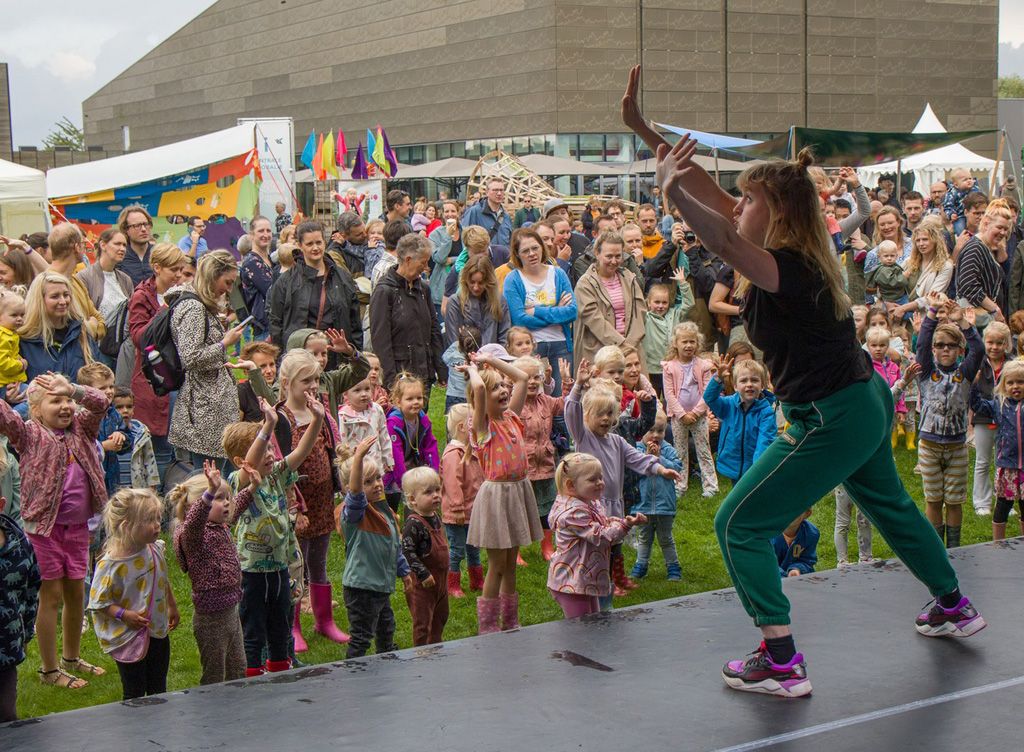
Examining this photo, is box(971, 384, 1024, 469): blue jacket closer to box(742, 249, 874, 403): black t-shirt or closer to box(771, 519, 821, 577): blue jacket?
box(771, 519, 821, 577): blue jacket

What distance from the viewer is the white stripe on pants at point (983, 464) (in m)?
8.53

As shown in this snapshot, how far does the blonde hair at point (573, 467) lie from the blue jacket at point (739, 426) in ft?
6.60

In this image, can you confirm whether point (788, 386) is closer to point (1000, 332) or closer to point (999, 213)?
point (1000, 332)

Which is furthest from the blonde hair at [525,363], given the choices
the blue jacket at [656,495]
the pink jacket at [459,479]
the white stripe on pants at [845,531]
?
the white stripe on pants at [845,531]

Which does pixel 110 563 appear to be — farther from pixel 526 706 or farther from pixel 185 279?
pixel 185 279

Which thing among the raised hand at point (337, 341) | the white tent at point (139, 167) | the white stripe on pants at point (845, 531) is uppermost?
the white tent at point (139, 167)

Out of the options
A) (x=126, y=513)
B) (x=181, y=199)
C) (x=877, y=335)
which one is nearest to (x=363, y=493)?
(x=126, y=513)

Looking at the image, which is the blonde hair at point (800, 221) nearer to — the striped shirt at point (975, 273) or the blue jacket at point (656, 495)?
the blue jacket at point (656, 495)

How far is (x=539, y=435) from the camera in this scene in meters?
7.86

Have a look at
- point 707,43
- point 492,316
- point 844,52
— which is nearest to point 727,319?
point 492,316

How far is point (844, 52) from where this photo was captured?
4494 cm

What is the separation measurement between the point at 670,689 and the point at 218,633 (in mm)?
2262

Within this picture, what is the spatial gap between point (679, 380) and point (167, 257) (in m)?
3.95

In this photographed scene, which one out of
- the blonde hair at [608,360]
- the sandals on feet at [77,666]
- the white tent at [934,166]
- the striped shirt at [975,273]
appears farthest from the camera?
the white tent at [934,166]
